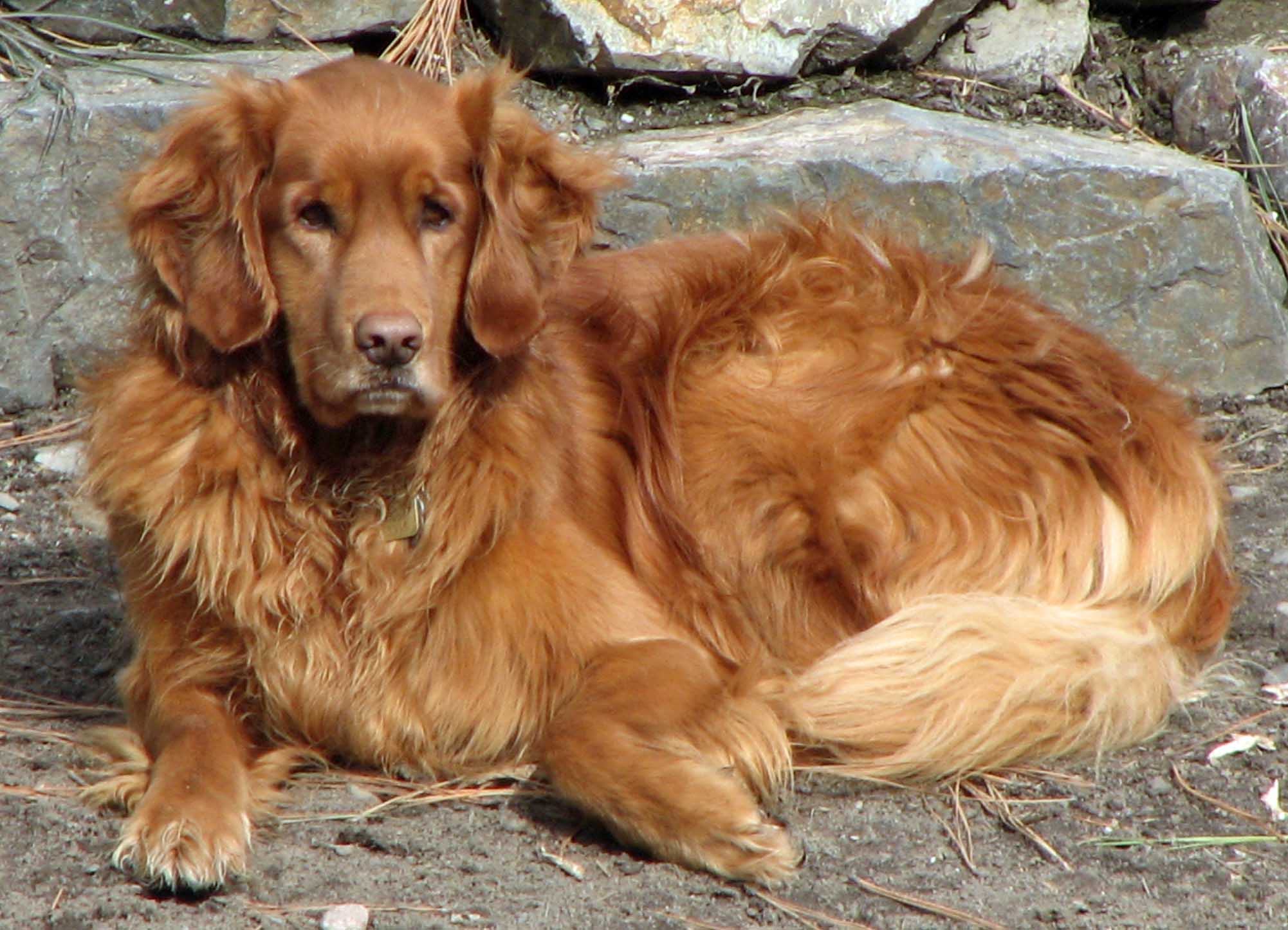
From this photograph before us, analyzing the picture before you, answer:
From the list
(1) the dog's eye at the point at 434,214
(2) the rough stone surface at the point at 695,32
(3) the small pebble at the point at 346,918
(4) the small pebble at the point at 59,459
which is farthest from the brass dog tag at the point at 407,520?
(2) the rough stone surface at the point at 695,32

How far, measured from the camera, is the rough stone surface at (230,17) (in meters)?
5.55

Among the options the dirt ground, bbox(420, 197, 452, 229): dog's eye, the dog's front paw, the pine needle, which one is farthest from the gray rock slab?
the dog's front paw

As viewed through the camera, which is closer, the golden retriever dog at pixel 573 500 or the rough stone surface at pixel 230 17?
the golden retriever dog at pixel 573 500

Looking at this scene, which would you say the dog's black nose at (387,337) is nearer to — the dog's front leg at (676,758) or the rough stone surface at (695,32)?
the dog's front leg at (676,758)

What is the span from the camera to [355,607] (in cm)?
343

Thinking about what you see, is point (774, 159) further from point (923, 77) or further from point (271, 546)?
point (271, 546)

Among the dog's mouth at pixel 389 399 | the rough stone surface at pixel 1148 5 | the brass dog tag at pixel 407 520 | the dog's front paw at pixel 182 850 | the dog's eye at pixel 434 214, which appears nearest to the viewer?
the dog's front paw at pixel 182 850

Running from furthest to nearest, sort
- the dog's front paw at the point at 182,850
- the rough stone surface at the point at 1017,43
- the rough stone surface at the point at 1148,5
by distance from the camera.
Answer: the rough stone surface at the point at 1148,5
the rough stone surface at the point at 1017,43
the dog's front paw at the point at 182,850

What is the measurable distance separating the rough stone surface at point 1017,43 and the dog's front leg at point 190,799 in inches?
152

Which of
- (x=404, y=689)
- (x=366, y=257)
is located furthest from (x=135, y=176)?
(x=404, y=689)

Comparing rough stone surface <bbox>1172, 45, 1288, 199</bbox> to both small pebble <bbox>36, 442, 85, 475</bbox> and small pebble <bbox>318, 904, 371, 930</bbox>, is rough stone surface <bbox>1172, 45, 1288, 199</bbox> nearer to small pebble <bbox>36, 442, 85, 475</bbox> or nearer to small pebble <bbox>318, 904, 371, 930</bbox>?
small pebble <bbox>36, 442, 85, 475</bbox>

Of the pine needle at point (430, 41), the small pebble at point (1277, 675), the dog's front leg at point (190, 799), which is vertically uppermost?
the pine needle at point (430, 41)

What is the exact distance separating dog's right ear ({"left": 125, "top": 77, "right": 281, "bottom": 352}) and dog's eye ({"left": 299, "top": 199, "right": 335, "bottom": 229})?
0.10m

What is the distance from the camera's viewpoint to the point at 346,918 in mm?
2828
